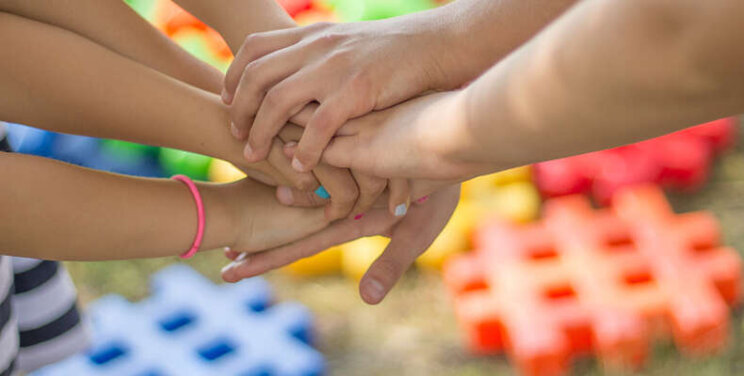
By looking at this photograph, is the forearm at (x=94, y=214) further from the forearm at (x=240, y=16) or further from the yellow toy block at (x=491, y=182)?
the yellow toy block at (x=491, y=182)

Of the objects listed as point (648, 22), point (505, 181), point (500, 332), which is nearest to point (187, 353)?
point (500, 332)

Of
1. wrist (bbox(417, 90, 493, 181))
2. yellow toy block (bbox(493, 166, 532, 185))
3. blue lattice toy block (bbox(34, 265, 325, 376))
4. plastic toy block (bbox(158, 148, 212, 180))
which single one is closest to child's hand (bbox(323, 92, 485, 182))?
wrist (bbox(417, 90, 493, 181))

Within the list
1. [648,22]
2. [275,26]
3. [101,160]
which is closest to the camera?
[648,22]

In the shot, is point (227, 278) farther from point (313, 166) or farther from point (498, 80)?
point (498, 80)

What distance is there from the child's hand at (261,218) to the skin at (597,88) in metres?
0.25

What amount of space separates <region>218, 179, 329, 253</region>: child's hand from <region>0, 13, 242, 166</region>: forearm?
66mm

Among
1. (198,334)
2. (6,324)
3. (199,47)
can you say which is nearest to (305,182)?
(6,324)

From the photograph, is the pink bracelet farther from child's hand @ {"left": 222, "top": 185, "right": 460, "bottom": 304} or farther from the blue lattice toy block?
the blue lattice toy block

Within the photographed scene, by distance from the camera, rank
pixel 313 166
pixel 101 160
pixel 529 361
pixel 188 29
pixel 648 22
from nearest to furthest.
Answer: pixel 648 22 < pixel 313 166 < pixel 529 361 < pixel 101 160 < pixel 188 29

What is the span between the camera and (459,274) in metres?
1.50

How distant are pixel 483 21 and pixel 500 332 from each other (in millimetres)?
640

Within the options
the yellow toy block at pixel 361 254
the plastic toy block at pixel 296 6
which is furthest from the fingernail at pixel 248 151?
the plastic toy block at pixel 296 6

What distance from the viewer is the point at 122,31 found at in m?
0.94

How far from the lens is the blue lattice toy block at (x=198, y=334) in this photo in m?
1.37
